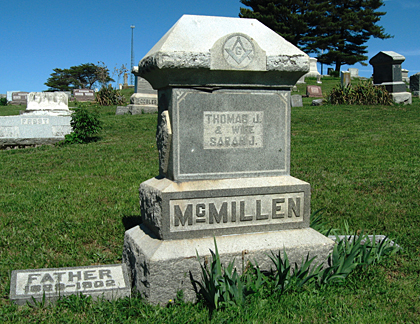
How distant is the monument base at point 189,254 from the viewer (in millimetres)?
3000

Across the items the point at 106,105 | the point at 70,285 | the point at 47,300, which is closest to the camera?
the point at 47,300

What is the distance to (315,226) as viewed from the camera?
3.96 metres

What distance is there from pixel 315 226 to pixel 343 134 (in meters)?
6.60

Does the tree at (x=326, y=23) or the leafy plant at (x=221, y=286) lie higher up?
the tree at (x=326, y=23)

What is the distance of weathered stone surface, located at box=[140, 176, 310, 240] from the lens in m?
3.20

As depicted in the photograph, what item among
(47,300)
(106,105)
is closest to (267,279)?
(47,300)

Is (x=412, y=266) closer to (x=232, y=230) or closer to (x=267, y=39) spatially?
(x=232, y=230)

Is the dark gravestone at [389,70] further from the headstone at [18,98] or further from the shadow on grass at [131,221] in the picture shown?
the headstone at [18,98]

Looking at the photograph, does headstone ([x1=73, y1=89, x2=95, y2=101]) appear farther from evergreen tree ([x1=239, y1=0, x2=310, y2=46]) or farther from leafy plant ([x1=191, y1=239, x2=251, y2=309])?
leafy plant ([x1=191, y1=239, x2=251, y2=309])

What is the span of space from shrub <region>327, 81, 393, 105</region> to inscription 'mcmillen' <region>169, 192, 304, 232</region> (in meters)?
13.0

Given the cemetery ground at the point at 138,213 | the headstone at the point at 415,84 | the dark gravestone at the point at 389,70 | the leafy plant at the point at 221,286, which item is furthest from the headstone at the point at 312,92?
the leafy plant at the point at 221,286

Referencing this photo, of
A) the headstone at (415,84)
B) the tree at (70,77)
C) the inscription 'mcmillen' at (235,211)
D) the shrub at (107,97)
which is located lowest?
the inscription 'mcmillen' at (235,211)

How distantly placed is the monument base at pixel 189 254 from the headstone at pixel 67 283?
0.47 ft

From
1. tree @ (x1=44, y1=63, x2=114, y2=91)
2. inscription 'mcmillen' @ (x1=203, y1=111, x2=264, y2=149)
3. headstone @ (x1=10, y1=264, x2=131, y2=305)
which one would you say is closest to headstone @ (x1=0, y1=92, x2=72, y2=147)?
headstone @ (x1=10, y1=264, x2=131, y2=305)
